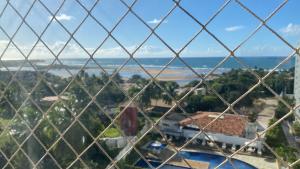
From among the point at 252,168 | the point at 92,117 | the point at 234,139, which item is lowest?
the point at 252,168

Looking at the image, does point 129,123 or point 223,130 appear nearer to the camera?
point 129,123

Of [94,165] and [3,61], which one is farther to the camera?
[94,165]

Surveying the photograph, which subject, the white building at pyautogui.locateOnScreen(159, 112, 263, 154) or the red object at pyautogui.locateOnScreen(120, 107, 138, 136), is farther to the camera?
the white building at pyautogui.locateOnScreen(159, 112, 263, 154)

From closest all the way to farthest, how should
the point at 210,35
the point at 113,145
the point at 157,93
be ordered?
the point at 210,35 < the point at 113,145 < the point at 157,93

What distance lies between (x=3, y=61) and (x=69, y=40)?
1.16 ft

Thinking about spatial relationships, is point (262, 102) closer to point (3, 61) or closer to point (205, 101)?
point (205, 101)

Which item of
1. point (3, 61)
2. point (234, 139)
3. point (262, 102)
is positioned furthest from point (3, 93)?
point (262, 102)

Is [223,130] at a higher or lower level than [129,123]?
lower

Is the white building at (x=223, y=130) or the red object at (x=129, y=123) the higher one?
the red object at (x=129, y=123)

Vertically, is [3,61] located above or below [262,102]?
above

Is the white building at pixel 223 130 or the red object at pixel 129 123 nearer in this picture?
the red object at pixel 129 123

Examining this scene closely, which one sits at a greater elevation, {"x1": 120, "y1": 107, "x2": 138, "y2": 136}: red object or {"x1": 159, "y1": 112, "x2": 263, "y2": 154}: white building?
{"x1": 120, "y1": 107, "x2": 138, "y2": 136}: red object

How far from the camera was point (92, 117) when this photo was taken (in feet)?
20.9

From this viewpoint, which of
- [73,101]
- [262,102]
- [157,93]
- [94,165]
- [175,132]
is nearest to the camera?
[94,165]
